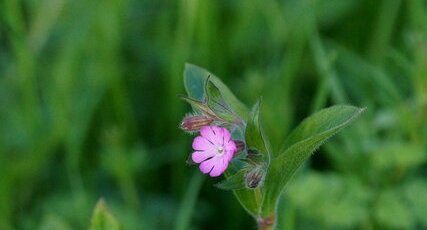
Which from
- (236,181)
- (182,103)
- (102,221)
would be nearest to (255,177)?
(236,181)

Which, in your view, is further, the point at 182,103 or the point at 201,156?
the point at 182,103

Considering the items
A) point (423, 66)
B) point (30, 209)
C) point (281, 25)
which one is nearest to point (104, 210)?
point (30, 209)

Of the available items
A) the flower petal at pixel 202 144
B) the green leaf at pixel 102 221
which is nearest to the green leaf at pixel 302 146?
the flower petal at pixel 202 144

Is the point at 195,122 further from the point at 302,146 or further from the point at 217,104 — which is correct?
the point at 302,146

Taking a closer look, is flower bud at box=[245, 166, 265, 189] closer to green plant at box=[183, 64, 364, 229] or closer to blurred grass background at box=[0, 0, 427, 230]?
green plant at box=[183, 64, 364, 229]

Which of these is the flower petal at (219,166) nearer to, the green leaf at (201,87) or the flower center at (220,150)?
the flower center at (220,150)

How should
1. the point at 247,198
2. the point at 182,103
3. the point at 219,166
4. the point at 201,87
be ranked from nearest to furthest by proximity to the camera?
the point at 219,166 → the point at 247,198 → the point at 201,87 → the point at 182,103
